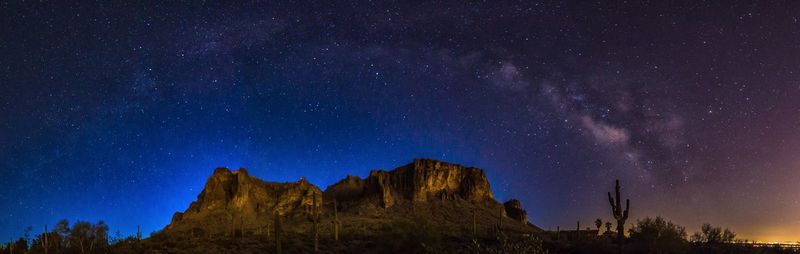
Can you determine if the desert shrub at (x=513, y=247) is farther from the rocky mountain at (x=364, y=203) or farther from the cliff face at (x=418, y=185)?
the cliff face at (x=418, y=185)

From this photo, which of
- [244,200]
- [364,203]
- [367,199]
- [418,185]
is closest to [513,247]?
[364,203]

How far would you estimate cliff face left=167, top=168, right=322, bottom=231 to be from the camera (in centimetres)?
8731

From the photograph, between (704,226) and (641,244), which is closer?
(641,244)

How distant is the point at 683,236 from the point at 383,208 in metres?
61.9

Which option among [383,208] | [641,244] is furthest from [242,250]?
[383,208]

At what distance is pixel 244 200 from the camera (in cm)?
9494

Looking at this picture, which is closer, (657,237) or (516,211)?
(657,237)

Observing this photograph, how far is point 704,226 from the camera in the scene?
42.8 metres

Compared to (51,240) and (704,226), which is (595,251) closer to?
(704,226)

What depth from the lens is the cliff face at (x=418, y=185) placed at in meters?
106

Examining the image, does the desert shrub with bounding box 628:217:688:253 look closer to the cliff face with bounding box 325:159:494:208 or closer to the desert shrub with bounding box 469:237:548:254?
the desert shrub with bounding box 469:237:548:254

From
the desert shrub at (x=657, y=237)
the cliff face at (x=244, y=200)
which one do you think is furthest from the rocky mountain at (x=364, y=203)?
the desert shrub at (x=657, y=237)

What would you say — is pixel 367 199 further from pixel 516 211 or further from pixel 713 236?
pixel 713 236

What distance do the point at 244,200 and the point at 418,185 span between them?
35751 mm
